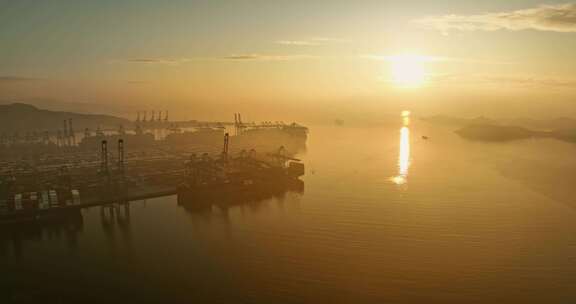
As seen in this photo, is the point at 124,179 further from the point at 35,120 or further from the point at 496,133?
the point at 496,133

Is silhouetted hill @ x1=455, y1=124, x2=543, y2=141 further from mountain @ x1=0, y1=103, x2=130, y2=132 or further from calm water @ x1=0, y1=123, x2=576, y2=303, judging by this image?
mountain @ x1=0, y1=103, x2=130, y2=132

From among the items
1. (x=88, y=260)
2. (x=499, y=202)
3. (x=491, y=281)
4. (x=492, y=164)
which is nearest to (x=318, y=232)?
(x=491, y=281)

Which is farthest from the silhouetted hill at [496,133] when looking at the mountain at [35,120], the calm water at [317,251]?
the mountain at [35,120]

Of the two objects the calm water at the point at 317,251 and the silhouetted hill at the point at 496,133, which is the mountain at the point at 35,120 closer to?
the calm water at the point at 317,251

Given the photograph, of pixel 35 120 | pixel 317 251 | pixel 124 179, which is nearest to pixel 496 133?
pixel 317 251

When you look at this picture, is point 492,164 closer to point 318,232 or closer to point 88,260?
point 318,232

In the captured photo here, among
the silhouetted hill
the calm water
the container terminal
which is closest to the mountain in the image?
the container terminal
